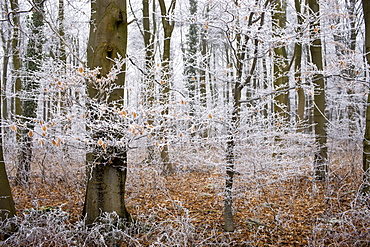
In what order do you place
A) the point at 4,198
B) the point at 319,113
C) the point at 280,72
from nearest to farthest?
the point at 4,198 → the point at 319,113 → the point at 280,72

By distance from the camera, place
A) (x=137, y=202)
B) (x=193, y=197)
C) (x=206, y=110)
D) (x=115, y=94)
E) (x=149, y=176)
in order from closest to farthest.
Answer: (x=206, y=110) < (x=115, y=94) < (x=137, y=202) < (x=193, y=197) < (x=149, y=176)

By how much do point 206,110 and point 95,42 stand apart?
72.1 inches

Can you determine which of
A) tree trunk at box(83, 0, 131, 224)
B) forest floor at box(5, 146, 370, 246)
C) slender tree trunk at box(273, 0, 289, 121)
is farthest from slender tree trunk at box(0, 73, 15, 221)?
slender tree trunk at box(273, 0, 289, 121)

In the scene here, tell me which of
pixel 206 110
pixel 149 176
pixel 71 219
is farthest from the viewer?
pixel 149 176

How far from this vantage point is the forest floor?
3.52 m

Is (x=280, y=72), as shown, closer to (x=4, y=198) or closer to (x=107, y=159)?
(x=107, y=159)

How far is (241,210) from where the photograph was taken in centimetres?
521

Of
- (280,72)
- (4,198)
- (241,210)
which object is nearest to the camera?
(4,198)

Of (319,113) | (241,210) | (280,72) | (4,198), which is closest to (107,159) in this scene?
(4,198)

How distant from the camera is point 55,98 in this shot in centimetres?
335

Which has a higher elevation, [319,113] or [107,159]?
[319,113]

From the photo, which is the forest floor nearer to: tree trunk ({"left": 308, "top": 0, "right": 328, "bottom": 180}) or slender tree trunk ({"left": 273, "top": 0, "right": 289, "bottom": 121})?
tree trunk ({"left": 308, "top": 0, "right": 328, "bottom": 180})

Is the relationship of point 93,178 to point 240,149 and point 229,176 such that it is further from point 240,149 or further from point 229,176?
point 240,149

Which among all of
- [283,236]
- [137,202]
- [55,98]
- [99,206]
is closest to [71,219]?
[99,206]
